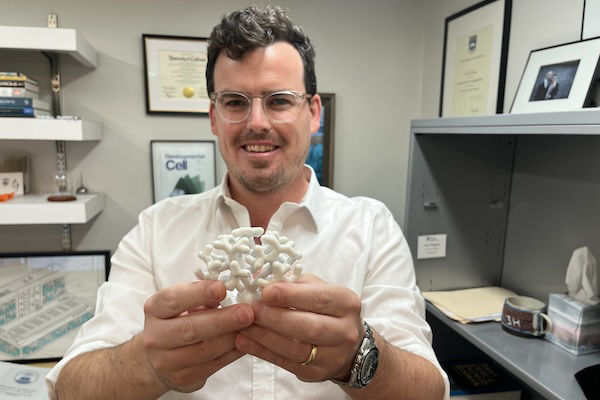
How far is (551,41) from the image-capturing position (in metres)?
1.31

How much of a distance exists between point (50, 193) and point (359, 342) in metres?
1.53

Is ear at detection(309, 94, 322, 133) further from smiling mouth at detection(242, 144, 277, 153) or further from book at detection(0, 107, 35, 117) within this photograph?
book at detection(0, 107, 35, 117)

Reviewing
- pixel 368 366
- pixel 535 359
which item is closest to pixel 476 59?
pixel 535 359

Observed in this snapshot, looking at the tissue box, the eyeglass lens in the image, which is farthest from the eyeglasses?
the tissue box

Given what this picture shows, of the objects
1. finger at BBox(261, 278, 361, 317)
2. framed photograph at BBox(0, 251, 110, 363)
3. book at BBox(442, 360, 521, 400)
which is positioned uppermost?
finger at BBox(261, 278, 361, 317)

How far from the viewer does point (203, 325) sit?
2.06 feet

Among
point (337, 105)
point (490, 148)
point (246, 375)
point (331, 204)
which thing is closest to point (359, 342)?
point (246, 375)

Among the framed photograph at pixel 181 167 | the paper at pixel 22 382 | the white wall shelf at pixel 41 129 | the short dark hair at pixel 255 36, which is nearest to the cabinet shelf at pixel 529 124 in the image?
the short dark hair at pixel 255 36

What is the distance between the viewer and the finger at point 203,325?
63 cm

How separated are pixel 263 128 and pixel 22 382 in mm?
1354

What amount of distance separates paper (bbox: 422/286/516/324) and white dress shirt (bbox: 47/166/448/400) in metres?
0.36

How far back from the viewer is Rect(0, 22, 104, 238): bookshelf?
139 centimetres

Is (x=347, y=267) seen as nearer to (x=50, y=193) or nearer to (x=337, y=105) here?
(x=337, y=105)

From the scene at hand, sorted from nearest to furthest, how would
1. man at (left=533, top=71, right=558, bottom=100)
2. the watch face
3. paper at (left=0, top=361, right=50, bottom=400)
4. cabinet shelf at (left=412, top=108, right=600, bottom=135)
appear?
the watch face < cabinet shelf at (left=412, top=108, right=600, bottom=135) < man at (left=533, top=71, right=558, bottom=100) < paper at (left=0, top=361, right=50, bottom=400)
